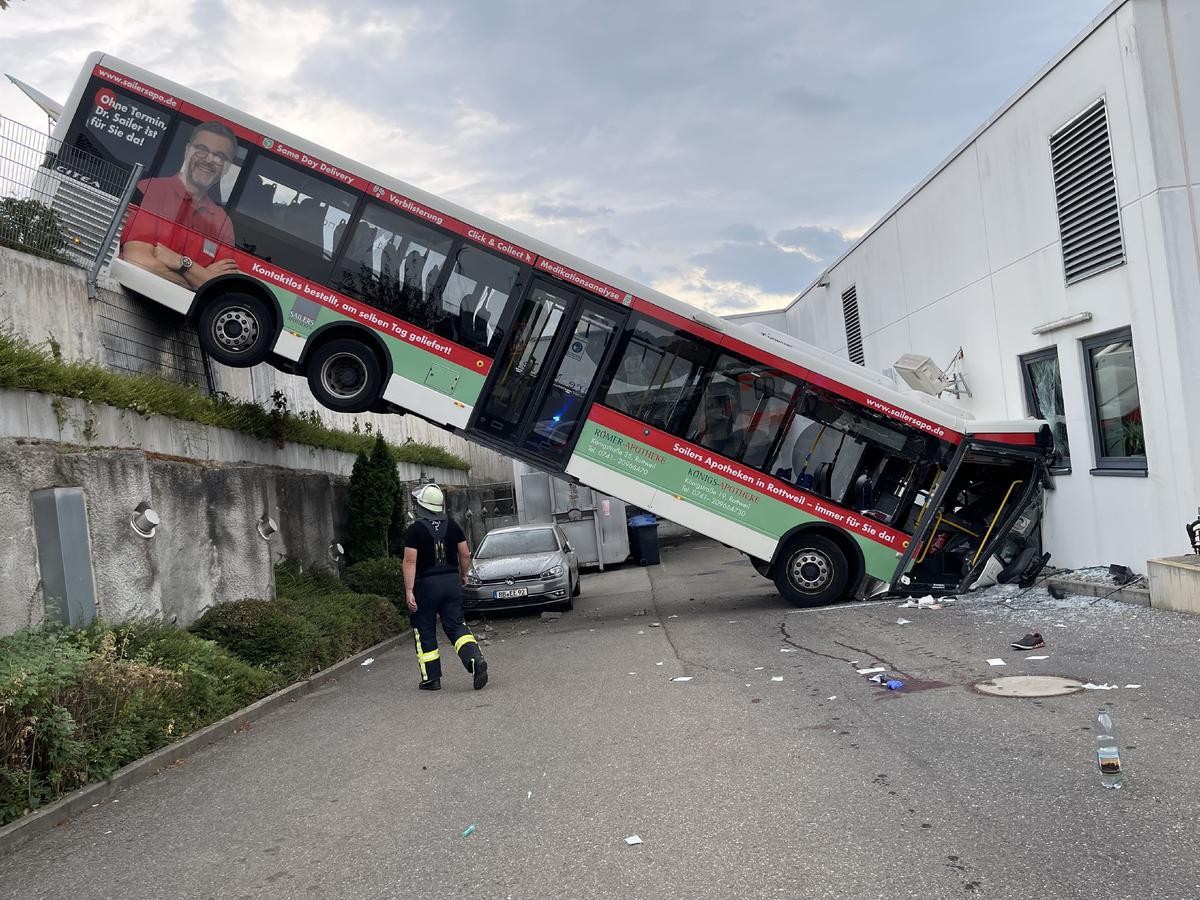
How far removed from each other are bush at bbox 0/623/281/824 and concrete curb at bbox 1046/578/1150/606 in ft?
28.8

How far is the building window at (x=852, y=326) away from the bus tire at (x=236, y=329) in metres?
14.6

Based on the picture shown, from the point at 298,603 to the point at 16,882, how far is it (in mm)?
7203

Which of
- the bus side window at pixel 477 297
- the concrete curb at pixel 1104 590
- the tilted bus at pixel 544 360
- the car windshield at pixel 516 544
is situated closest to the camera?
the concrete curb at pixel 1104 590

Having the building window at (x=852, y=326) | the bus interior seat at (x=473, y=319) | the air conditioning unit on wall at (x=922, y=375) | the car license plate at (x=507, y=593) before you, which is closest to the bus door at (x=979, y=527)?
the air conditioning unit on wall at (x=922, y=375)

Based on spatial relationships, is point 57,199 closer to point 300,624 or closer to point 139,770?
point 300,624

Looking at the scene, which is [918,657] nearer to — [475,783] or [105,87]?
[475,783]

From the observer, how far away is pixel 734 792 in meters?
5.62

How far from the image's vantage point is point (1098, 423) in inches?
544

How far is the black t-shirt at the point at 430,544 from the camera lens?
9.66 metres

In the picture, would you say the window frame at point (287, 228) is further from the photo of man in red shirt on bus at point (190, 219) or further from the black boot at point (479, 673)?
the black boot at point (479, 673)

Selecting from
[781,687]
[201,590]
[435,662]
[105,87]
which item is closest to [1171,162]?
[781,687]

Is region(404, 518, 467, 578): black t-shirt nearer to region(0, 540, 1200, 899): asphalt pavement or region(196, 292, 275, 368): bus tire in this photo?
region(0, 540, 1200, 899): asphalt pavement

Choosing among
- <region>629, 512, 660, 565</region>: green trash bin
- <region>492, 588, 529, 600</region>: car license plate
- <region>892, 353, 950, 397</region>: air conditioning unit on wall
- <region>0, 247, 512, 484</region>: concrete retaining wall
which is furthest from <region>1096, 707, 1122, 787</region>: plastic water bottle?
<region>629, 512, 660, 565</region>: green trash bin

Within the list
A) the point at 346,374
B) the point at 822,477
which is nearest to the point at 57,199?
the point at 346,374
